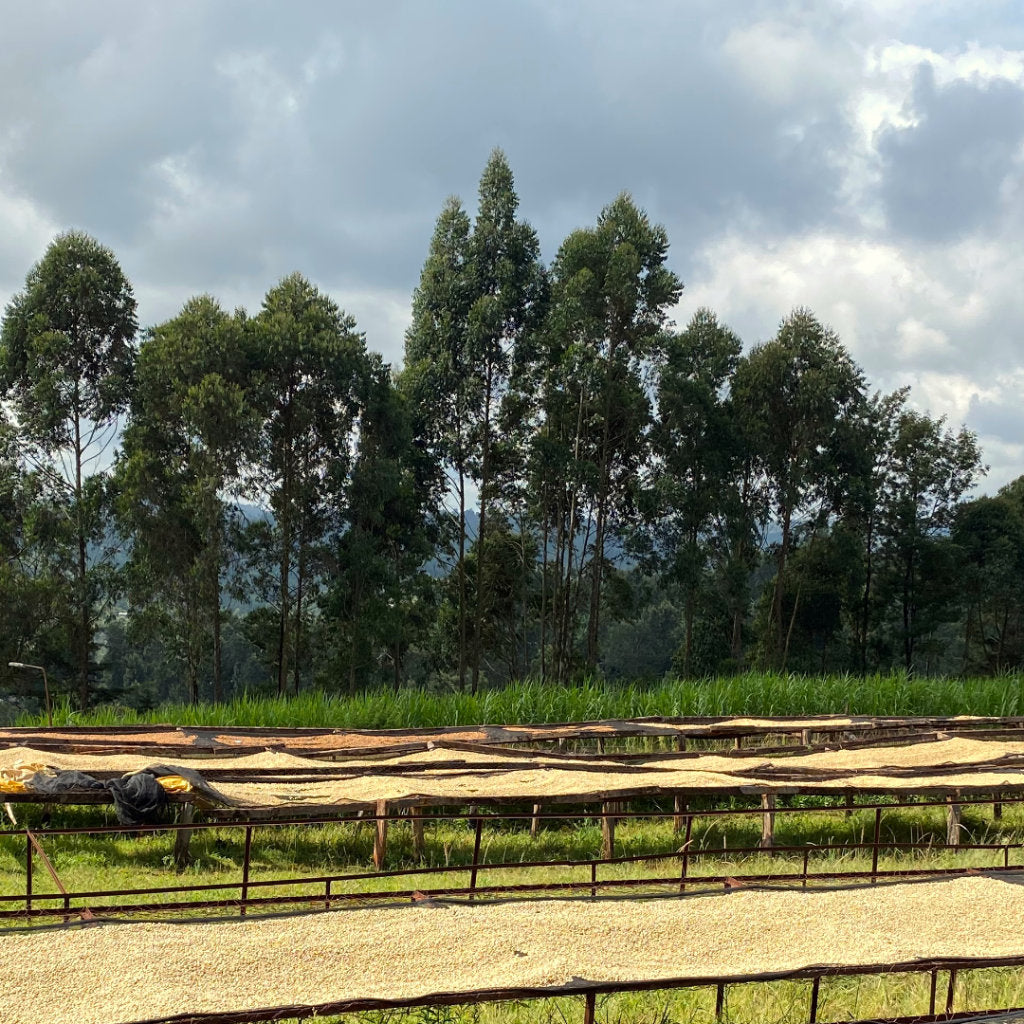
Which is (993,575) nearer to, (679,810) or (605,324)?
(605,324)

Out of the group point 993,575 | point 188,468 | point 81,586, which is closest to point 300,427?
point 188,468

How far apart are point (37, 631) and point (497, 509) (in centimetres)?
1018

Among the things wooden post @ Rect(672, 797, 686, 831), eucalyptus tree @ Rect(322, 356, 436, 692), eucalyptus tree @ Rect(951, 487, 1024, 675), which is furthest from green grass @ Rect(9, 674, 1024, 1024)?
eucalyptus tree @ Rect(951, 487, 1024, 675)

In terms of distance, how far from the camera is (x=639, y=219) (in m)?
22.9

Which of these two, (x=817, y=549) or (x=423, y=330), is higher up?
(x=423, y=330)

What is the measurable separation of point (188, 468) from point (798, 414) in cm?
1429

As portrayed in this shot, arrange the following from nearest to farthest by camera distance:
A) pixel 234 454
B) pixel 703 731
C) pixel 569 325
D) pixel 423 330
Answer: pixel 703 731 < pixel 234 454 < pixel 569 325 < pixel 423 330

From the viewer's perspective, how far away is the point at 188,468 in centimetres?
1930

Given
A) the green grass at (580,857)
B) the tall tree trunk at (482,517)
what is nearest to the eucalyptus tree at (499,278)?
the tall tree trunk at (482,517)

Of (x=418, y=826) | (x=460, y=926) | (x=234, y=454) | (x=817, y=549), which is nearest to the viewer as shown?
(x=460, y=926)

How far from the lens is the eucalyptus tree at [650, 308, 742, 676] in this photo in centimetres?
2347

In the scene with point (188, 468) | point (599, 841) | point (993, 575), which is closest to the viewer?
point (599, 841)

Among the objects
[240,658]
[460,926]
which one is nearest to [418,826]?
[460,926]

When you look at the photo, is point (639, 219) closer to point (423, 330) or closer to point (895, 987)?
point (423, 330)
